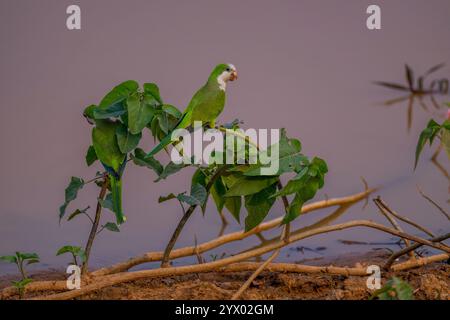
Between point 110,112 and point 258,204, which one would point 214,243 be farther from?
point 110,112

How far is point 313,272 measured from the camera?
138 centimetres

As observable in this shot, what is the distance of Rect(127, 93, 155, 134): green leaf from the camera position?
1.25m

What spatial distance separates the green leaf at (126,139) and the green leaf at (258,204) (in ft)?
0.85

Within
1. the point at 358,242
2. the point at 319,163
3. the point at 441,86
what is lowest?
the point at 358,242

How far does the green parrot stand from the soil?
0.94ft

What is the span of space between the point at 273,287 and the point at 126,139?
1.43ft

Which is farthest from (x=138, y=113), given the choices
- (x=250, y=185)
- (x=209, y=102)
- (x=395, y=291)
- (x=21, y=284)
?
(x=395, y=291)

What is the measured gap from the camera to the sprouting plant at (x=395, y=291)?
3.52 feet

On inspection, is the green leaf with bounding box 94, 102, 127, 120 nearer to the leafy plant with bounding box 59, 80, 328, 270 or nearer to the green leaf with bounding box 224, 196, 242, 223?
the leafy plant with bounding box 59, 80, 328, 270

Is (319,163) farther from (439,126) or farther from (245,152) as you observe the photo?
(439,126)

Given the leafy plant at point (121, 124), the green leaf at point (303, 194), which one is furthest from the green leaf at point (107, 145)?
the green leaf at point (303, 194)

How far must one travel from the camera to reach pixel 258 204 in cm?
129
